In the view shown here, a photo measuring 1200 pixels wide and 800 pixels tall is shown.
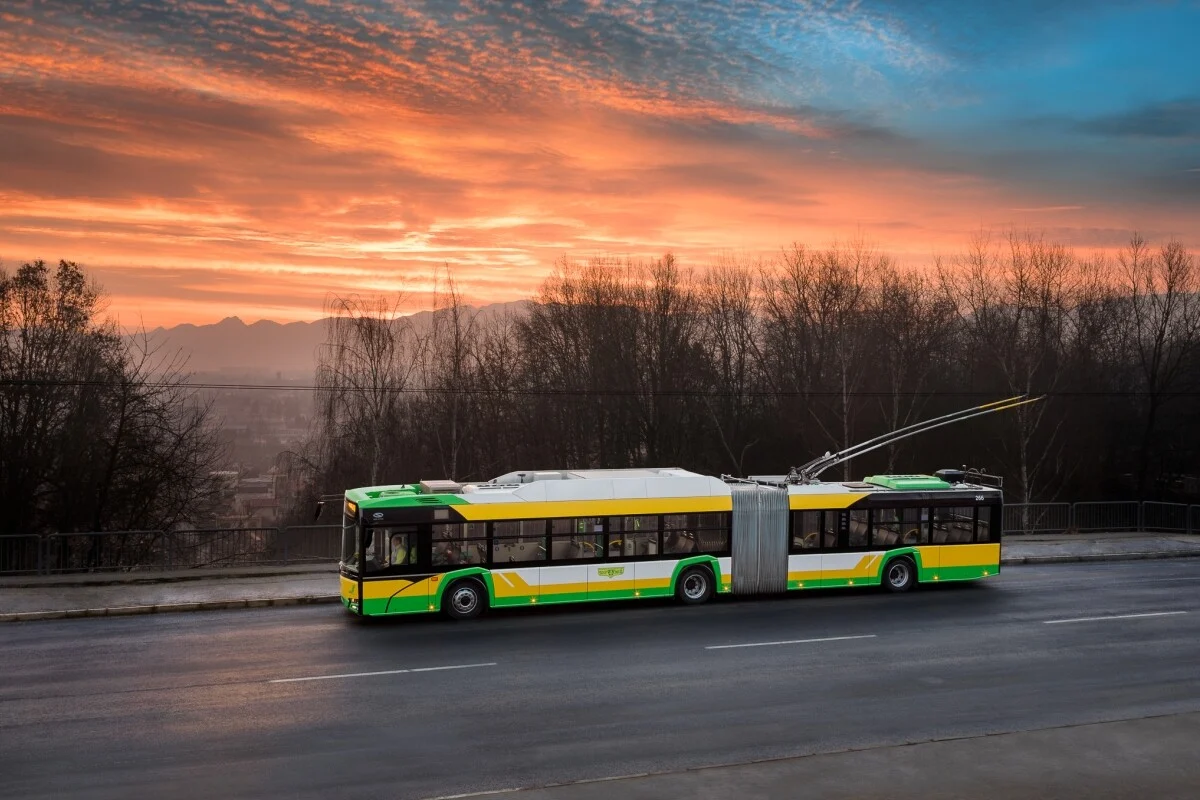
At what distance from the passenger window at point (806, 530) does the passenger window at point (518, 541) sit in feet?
19.7

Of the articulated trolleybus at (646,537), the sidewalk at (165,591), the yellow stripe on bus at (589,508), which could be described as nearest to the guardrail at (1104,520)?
the sidewalk at (165,591)

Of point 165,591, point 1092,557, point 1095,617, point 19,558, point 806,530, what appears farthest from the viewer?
point 1092,557

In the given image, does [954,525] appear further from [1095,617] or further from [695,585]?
[695,585]

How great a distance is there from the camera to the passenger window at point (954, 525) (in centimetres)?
2500

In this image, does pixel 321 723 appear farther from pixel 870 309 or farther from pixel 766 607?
pixel 870 309

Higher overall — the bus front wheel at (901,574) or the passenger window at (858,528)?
the passenger window at (858,528)

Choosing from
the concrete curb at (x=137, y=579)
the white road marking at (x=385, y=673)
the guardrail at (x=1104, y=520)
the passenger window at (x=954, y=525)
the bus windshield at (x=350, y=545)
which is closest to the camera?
the white road marking at (x=385, y=673)

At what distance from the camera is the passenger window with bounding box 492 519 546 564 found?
21.3m

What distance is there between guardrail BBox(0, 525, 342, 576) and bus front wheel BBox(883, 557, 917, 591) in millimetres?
14304

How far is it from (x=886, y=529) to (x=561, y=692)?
1169cm

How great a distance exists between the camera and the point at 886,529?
2452cm

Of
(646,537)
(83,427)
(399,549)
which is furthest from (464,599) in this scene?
(83,427)

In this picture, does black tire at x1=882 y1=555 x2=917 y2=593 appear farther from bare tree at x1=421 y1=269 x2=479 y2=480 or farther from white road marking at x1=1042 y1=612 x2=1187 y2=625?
bare tree at x1=421 y1=269 x2=479 y2=480

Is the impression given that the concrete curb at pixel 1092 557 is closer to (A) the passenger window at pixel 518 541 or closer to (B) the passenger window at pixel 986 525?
(B) the passenger window at pixel 986 525
